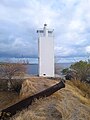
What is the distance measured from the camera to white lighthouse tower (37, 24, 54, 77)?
1692 centimetres

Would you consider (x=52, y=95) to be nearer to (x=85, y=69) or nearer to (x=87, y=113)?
Result: (x=87, y=113)

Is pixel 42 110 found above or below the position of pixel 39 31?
below

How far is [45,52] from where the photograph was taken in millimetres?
17031

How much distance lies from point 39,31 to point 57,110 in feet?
30.6

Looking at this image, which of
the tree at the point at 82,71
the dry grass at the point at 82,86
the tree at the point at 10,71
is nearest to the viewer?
the dry grass at the point at 82,86

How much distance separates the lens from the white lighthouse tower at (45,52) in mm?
16922

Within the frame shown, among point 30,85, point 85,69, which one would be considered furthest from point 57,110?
point 85,69

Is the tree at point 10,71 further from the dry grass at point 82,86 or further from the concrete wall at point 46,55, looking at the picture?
the concrete wall at point 46,55

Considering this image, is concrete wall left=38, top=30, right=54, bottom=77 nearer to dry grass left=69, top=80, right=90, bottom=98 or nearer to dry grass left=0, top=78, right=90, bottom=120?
dry grass left=69, top=80, right=90, bottom=98

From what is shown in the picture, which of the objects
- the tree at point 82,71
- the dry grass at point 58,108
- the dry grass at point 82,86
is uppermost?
the tree at point 82,71

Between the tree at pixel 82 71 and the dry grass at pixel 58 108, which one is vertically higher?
the tree at pixel 82 71

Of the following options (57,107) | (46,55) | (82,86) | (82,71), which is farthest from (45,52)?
(57,107)

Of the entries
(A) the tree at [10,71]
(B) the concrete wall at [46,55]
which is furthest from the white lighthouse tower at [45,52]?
(A) the tree at [10,71]

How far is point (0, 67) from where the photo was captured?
1329 centimetres
